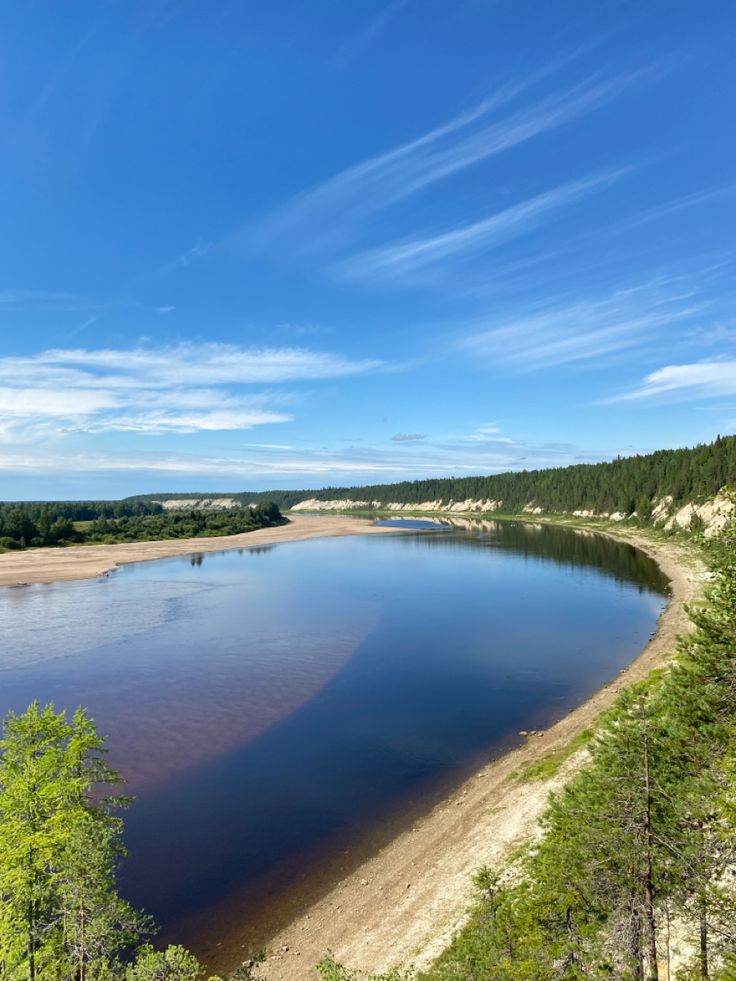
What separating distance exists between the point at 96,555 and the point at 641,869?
137401 millimetres

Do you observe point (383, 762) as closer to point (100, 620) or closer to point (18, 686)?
point (18, 686)

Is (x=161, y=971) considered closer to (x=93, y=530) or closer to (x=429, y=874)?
(x=429, y=874)

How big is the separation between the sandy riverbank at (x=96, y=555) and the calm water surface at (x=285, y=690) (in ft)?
44.1

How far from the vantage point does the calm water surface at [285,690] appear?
78.5 feet

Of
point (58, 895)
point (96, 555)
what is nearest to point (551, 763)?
point (58, 895)

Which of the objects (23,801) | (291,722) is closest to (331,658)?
(291,722)

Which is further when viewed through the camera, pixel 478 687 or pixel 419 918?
pixel 478 687

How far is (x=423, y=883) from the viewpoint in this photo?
20.5 meters

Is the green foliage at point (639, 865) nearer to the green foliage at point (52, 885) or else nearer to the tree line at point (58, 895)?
the tree line at point (58, 895)

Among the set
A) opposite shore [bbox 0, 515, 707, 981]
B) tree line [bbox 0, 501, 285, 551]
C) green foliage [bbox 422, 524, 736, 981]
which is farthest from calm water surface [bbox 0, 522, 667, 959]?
tree line [bbox 0, 501, 285, 551]

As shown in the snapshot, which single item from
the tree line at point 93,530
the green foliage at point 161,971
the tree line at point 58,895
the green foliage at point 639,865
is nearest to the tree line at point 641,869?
the green foliage at point 639,865

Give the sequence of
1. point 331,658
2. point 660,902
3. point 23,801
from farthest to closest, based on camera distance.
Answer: point 331,658 < point 23,801 < point 660,902

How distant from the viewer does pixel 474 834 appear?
23.1 meters

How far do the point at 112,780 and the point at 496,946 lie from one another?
12.5 metres
